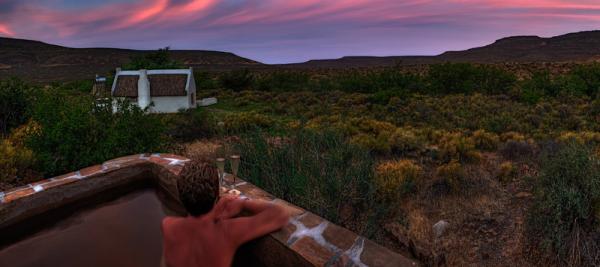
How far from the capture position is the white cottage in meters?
17.9

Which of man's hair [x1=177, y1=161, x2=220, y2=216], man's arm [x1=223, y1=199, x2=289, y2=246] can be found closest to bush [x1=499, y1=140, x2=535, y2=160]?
man's arm [x1=223, y1=199, x2=289, y2=246]

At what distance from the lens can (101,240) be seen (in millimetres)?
3344

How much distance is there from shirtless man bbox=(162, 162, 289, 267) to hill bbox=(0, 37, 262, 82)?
171ft

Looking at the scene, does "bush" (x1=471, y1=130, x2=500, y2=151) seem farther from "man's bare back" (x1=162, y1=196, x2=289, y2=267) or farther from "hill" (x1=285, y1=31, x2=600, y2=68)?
"hill" (x1=285, y1=31, x2=600, y2=68)

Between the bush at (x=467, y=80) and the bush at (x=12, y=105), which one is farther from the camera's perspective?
the bush at (x=467, y=80)

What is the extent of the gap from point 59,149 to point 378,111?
10741 millimetres

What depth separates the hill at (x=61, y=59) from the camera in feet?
165

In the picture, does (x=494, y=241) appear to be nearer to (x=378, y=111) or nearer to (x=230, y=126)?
(x=230, y=126)

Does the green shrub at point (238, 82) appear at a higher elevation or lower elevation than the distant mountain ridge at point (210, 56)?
lower

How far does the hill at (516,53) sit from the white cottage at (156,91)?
49688 mm

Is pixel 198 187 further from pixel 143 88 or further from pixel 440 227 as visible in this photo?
pixel 143 88

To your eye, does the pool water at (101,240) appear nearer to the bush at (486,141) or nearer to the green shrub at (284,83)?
the bush at (486,141)

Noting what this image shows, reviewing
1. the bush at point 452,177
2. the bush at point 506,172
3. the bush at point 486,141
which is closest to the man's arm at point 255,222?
the bush at point 452,177

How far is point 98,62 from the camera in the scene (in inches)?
2275
